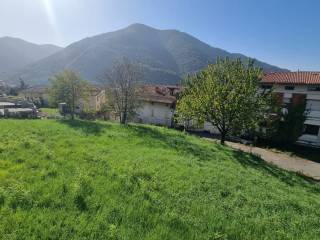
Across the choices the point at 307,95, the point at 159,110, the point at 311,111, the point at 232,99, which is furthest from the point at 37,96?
the point at 232,99

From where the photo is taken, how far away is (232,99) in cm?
2294

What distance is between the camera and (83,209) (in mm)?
6633

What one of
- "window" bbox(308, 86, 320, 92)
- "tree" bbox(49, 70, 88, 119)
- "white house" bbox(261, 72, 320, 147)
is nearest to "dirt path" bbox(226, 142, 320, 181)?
"white house" bbox(261, 72, 320, 147)

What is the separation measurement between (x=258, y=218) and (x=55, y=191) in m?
5.61

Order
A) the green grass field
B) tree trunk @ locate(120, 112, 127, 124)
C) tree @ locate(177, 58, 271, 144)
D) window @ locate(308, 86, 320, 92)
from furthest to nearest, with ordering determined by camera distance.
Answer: window @ locate(308, 86, 320, 92) → tree trunk @ locate(120, 112, 127, 124) → tree @ locate(177, 58, 271, 144) → the green grass field

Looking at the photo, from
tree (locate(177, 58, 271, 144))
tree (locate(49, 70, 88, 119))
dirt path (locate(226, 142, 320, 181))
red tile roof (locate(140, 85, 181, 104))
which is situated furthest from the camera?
red tile roof (locate(140, 85, 181, 104))

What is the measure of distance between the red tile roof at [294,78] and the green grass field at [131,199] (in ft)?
99.7

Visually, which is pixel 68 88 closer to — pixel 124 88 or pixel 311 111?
pixel 124 88

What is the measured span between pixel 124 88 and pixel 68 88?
985 cm

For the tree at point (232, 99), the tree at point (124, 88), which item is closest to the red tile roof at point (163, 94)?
the tree at point (124, 88)

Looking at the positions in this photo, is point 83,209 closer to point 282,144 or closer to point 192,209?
point 192,209

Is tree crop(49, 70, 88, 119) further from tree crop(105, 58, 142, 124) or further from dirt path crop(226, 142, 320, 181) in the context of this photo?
dirt path crop(226, 142, 320, 181)

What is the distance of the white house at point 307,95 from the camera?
38.0 meters

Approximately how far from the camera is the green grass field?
6.04 meters
